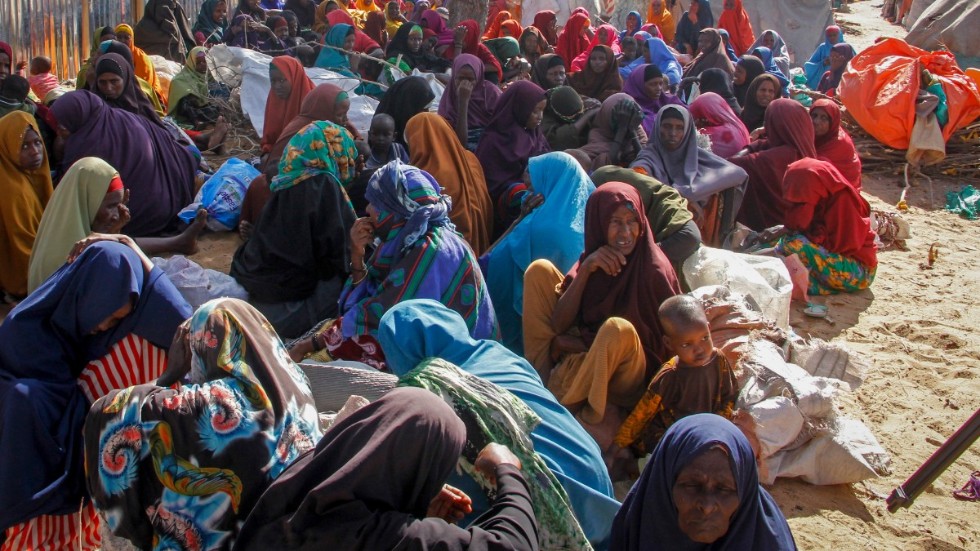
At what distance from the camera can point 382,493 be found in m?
2.06

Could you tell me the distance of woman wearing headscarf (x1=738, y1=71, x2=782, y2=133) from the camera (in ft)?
26.5

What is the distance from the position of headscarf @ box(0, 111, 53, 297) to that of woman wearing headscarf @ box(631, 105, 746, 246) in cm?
381

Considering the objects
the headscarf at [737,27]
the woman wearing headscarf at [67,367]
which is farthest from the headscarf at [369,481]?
the headscarf at [737,27]

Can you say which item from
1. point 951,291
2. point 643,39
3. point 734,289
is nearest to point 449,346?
point 734,289

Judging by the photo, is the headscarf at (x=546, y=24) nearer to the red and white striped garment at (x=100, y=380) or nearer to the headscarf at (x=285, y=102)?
the headscarf at (x=285, y=102)

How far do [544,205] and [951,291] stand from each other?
143 inches

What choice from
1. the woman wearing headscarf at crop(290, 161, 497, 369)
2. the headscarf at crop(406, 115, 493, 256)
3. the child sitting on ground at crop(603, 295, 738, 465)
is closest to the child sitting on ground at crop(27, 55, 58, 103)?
the headscarf at crop(406, 115, 493, 256)

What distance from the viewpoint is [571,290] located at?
13.9 ft

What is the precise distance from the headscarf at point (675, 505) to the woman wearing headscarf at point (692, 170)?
12.0ft

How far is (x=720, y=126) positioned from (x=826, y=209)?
1.52m

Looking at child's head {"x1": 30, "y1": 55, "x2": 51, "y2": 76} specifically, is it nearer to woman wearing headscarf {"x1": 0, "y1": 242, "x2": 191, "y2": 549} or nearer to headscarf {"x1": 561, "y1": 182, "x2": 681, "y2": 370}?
woman wearing headscarf {"x1": 0, "y1": 242, "x2": 191, "y2": 549}

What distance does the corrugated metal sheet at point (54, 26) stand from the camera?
29.4 feet

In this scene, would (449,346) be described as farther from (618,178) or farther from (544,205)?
(618,178)

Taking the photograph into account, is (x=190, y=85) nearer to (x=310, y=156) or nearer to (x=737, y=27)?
(x=310, y=156)
